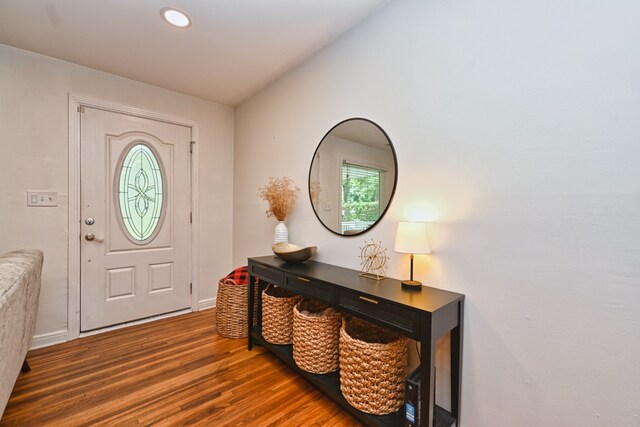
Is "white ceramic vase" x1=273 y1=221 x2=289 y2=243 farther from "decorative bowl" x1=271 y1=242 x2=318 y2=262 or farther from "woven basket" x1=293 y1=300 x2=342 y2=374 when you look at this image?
"woven basket" x1=293 y1=300 x2=342 y2=374

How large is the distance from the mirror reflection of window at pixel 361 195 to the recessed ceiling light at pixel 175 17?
1.48 meters

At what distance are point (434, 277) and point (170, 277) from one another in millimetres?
2770

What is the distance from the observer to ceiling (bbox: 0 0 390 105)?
5.80 feet

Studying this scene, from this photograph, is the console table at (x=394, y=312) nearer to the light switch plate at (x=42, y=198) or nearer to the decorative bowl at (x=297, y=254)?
the decorative bowl at (x=297, y=254)

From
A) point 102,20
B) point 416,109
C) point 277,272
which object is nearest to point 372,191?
point 416,109

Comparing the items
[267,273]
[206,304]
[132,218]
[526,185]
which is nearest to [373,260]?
[267,273]

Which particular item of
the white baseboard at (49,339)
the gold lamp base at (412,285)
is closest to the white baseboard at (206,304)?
the white baseboard at (49,339)

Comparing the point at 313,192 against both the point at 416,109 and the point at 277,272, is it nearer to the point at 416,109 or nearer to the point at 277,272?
the point at 277,272

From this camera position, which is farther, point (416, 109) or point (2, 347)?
point (416, 109)

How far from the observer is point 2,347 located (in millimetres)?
1100

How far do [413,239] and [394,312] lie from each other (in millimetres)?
390

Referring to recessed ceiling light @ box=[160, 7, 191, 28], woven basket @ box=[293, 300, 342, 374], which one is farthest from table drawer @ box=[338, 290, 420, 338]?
recessed ceiling light @ box=[160, 7, 191, 28]

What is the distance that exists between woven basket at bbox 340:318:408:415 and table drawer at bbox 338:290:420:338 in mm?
173

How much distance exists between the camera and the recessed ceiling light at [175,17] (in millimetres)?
1798
